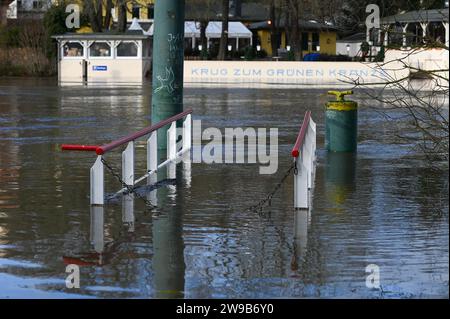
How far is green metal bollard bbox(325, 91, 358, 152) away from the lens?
1789 cm

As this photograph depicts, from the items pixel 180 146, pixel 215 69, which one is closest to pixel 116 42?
pixel 215 69

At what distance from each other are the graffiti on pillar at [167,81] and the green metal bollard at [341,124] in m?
2.75

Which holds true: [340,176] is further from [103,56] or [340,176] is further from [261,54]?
[261,54]

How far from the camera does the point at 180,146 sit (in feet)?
62.3

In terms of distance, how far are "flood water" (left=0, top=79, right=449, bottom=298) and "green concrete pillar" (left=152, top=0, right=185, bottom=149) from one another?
3.58 ft

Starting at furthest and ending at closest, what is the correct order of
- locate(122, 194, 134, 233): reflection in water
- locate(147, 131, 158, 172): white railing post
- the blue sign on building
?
the blue sign on building < locate(147, 131, 158, 172): white railing post < locate(122, 194, 134, 233): reflection in water

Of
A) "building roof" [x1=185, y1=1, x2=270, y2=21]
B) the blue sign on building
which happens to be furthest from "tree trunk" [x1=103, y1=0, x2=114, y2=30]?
"building roof" [x1=185, y1=1, x2=270, y2=21]

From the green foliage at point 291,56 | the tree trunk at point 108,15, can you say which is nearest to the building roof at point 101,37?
the tree trunk at point 108,15

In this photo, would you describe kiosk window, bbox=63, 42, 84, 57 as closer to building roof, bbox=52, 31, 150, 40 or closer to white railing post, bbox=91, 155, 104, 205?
building roof, bbox=52, 31, 150, 40
